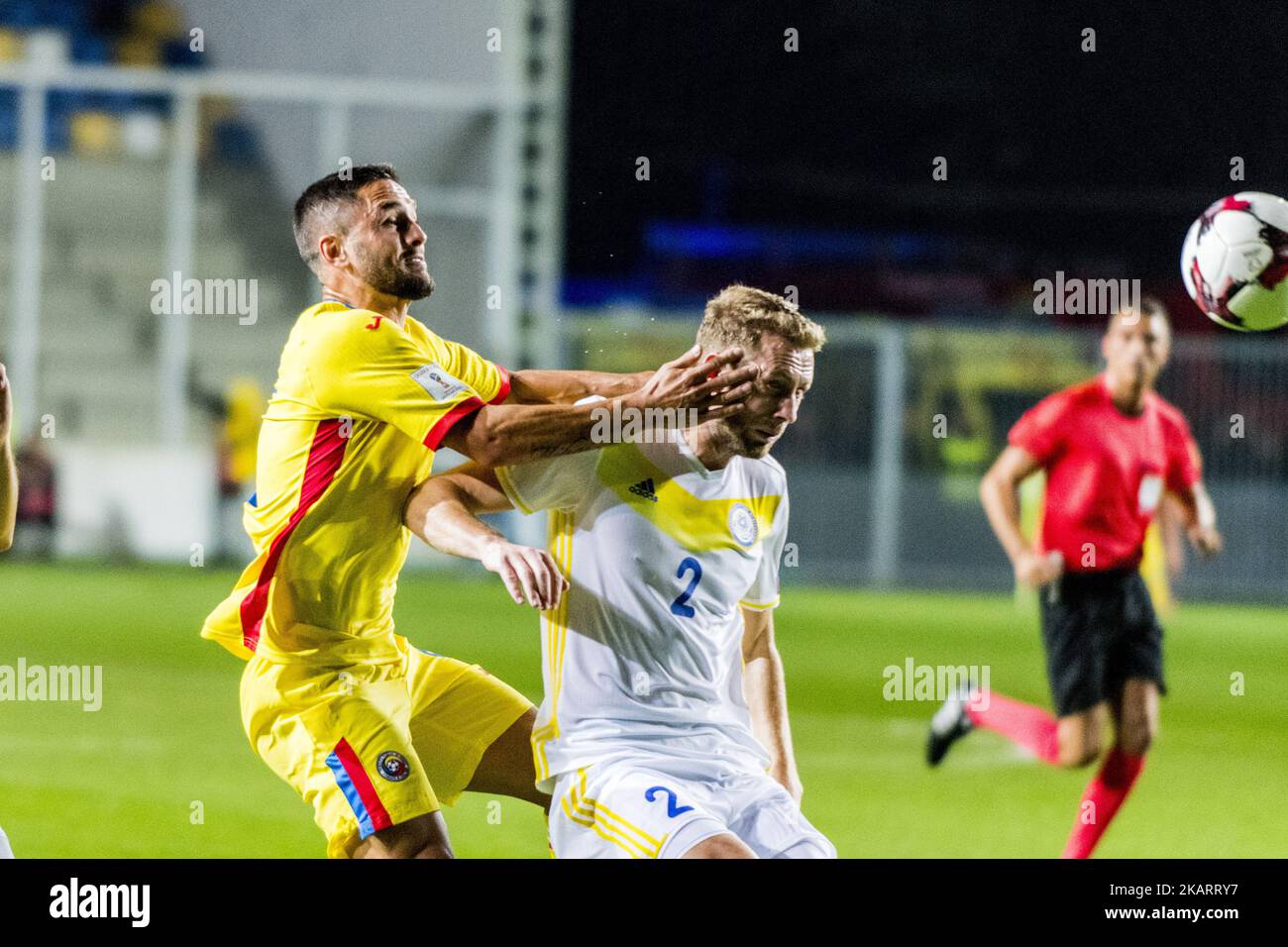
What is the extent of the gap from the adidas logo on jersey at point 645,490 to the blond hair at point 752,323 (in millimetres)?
329

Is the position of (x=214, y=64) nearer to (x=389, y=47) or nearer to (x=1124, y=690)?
(x=389, y=47)

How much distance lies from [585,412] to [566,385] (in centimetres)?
63

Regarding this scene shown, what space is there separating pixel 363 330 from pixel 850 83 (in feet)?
97.2

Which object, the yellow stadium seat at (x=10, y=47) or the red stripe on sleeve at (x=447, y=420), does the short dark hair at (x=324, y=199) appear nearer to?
the red stripe on sleeve at (x=447, y=420)

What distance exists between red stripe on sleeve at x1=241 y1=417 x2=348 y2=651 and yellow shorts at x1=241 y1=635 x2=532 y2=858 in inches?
5.0

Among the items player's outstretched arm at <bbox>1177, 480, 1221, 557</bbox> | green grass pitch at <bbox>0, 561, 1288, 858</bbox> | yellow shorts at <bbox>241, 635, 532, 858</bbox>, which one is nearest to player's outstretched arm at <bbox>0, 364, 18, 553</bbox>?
yellow shorts at <bbox>241, 635, 532, 858</bbox>

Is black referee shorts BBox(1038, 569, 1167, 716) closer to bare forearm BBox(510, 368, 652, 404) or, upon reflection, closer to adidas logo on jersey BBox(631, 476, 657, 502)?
bare forearm BBox(510, 368, 652, 404)

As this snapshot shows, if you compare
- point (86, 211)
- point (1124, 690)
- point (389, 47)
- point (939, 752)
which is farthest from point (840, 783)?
point (86, 211)

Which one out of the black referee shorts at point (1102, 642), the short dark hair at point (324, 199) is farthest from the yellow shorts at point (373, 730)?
the black referee shorts at point (1102, 642)

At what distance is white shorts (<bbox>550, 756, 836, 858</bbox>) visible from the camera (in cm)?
350

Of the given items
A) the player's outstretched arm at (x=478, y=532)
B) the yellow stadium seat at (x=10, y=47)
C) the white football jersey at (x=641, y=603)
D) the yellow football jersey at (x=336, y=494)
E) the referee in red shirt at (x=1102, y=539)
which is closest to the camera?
the player's outstretched arm at (x=478, y=532)

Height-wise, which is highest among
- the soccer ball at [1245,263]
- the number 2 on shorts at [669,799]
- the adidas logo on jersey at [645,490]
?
the soccer ball at [1245,263]

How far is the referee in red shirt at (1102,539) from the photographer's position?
638 cm

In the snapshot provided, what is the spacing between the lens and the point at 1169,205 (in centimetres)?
3197
